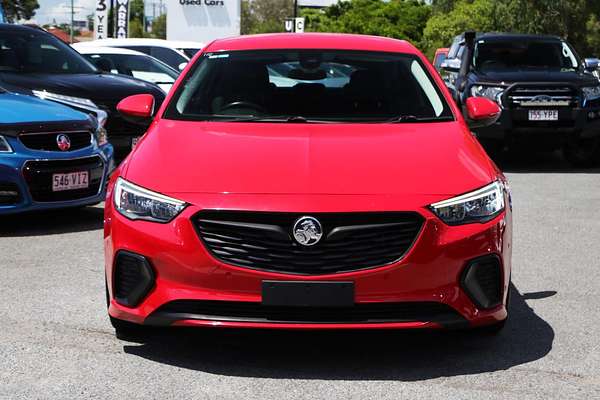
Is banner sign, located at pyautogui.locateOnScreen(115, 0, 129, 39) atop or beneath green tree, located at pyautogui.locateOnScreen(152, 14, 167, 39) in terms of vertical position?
atop

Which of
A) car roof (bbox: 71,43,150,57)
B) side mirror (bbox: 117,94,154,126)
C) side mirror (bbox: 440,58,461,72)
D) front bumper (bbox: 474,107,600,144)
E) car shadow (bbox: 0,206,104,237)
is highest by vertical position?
side mirror (bbox: 117,94,154,126)

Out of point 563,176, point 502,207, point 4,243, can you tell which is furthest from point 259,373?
point 563,176

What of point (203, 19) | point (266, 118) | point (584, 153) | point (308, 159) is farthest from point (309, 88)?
point (203, 19)

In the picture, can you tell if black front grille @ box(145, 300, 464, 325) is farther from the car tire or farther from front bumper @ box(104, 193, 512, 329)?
the car tire

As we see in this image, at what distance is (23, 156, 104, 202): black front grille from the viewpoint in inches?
342

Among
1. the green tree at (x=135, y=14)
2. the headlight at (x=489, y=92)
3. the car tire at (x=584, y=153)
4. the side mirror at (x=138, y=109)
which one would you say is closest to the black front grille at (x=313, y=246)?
the side mirror at (x=138, y=109)

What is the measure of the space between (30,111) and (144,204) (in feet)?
14.4

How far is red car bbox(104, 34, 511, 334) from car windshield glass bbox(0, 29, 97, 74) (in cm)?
680

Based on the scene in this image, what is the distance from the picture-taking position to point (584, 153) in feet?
48.2

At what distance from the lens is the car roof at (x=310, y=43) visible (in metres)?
6.61

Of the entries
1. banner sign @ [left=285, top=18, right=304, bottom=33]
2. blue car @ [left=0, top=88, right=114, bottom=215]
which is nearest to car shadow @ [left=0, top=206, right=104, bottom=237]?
blue car @ [left=0, top=88, right=114, bottom=215]

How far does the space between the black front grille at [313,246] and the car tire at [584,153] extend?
10280mm

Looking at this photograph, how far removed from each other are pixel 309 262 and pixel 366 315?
0.33 meters

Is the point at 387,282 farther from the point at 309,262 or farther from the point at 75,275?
the point at 75,275
